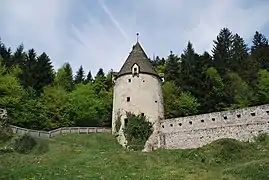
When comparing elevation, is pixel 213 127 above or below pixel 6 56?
below

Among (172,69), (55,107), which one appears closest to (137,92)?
(55,107)

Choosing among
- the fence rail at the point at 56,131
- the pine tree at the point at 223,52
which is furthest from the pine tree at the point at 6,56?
the pine tree at the point at 223,52

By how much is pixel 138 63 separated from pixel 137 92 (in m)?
3.29

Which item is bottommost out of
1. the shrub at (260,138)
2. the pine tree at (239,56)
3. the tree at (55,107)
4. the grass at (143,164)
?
the grass at (143,164)

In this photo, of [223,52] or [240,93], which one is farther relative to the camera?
[223,52]

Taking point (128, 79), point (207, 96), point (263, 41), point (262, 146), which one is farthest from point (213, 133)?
point (263, 41)

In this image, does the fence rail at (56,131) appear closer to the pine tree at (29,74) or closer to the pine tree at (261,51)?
the pine tree at (29,74)

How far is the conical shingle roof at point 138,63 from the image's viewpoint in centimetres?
3816

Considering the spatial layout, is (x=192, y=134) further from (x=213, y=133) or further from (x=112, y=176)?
(x=112, y=176)

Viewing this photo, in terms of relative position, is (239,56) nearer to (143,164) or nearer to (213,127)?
(213,127)

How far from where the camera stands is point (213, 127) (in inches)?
1277

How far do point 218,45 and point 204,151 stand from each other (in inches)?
1601

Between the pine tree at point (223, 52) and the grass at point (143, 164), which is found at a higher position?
the pine tree at point (223, 52)

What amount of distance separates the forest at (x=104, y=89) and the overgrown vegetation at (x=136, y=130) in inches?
382
